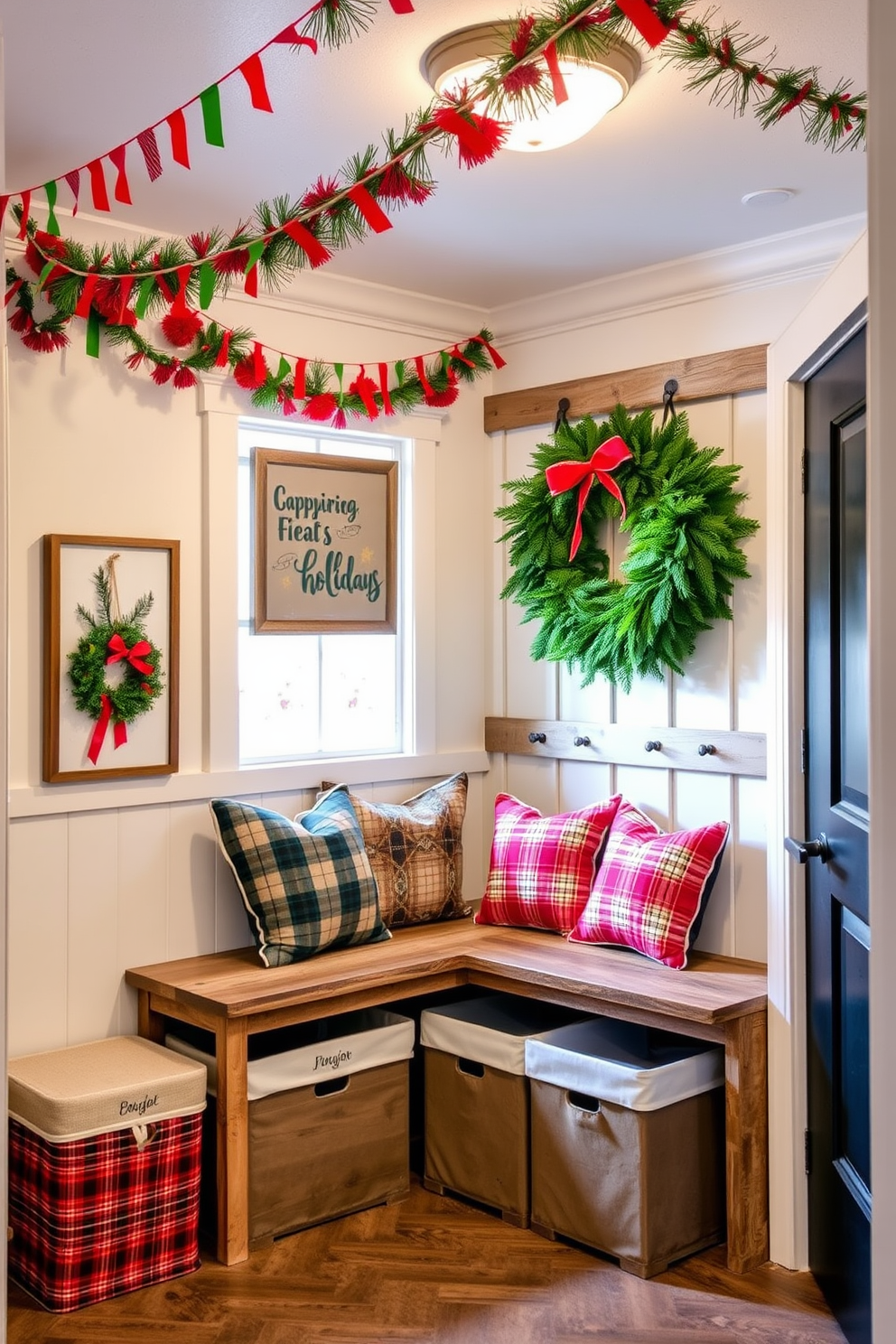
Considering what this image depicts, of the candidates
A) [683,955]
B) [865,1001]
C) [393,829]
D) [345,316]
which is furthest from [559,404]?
[865,1001]

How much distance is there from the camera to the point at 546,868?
3.59 metres

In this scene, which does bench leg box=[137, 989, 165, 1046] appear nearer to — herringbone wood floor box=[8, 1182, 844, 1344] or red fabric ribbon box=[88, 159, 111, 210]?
herringbone wood floor box=[8, 1182, 844, 1344]

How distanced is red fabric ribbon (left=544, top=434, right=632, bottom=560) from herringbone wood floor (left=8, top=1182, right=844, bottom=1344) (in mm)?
1909

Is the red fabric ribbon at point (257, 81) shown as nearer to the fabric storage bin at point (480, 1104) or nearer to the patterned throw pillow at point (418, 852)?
the patterned throw pillow at point (418, 852)

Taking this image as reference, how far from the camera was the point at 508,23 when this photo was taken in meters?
2.16

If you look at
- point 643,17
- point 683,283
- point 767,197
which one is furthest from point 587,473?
point 643,17

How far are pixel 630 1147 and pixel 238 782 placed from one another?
1.41m

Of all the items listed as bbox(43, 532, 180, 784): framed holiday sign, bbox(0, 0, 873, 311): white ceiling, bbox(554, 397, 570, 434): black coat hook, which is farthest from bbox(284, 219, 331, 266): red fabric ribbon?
bbox(554, 397, 570, 434): black coat hook

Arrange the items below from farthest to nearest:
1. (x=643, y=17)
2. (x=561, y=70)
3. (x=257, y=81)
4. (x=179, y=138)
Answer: (x=561, y=70)
(x=179, y=138)
(x=257, y=81)
(x=643, y=17)

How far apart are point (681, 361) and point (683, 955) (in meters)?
1.66

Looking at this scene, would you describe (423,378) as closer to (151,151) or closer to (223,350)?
(223,350)

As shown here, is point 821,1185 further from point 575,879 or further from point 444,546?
point 444,546

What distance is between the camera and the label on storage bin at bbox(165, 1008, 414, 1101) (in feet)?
9.75

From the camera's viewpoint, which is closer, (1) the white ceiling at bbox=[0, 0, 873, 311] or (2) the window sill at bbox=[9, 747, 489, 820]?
(1) the white ceiling at bbox=[0, 0, 873, 311]
